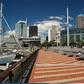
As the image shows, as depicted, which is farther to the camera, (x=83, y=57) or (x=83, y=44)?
(x=83, y=44)

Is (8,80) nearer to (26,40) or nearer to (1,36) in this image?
(1,36)

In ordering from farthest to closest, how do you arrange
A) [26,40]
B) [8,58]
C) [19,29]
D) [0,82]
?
[26,40] → [19,29] → [8,58] → [0,82]

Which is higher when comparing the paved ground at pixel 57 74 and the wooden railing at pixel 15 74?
the wooden railing at pixel 15 74

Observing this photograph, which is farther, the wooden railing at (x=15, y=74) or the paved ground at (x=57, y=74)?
the paved ground at (x=57, y=74)

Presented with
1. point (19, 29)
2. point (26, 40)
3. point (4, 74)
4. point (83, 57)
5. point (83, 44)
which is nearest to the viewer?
point (4, 74)

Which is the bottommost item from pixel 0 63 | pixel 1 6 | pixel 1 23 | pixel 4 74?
pixel 0 63

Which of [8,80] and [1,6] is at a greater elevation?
[1,6]

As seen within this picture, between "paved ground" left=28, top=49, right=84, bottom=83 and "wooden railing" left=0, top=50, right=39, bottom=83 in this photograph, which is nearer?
"wooden railing" left=0, top=50, right=39, bottom=83

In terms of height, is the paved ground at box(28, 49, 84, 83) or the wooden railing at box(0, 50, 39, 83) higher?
the wooden railing at box(0, 50, 39, 83)

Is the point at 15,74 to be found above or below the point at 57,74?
above

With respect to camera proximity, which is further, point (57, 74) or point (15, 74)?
point (57, 74)

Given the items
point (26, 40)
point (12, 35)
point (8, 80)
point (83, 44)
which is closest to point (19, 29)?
point (26, 40)

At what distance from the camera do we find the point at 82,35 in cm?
19912

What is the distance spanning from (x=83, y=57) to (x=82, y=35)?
555 feet
